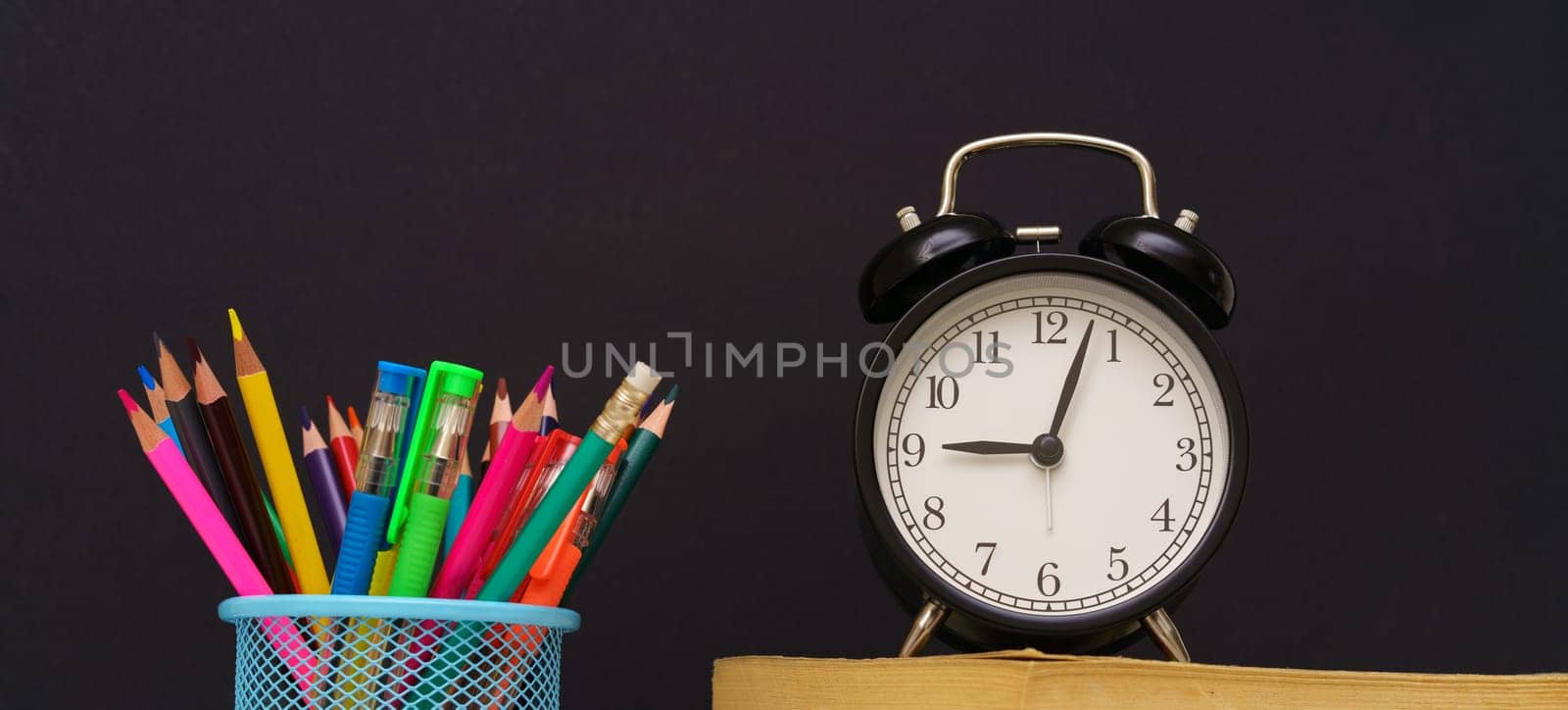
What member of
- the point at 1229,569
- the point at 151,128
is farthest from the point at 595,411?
the point at 1229,569

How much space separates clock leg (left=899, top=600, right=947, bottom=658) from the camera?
2.81ft

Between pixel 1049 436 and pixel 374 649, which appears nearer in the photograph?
pixel 374 649

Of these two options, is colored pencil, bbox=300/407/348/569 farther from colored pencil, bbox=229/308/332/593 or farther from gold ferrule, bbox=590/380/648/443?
gold ferrule, bbox=590/380/648/443

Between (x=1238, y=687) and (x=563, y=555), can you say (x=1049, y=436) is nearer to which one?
(x=1238, y=687)

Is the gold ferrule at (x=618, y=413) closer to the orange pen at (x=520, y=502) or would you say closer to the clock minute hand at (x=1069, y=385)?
the orange pen at (x=520, y=502)

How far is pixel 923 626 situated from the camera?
33.8 inches

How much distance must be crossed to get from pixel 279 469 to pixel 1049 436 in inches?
17.7

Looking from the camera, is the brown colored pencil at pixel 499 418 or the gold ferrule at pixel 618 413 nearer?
the gold ferrule at pixel 618 413

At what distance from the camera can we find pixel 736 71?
1.19m

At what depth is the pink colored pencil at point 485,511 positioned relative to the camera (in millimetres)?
768

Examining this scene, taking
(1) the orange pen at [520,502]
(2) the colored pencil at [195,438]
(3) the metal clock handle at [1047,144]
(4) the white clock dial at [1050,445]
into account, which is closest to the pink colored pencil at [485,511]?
(1) the orange pen at [520,502]

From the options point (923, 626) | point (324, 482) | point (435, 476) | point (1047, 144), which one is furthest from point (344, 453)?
point (1047, 144)

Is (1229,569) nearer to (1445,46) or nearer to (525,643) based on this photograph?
(1445,46)

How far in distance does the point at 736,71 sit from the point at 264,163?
1.31 ft
